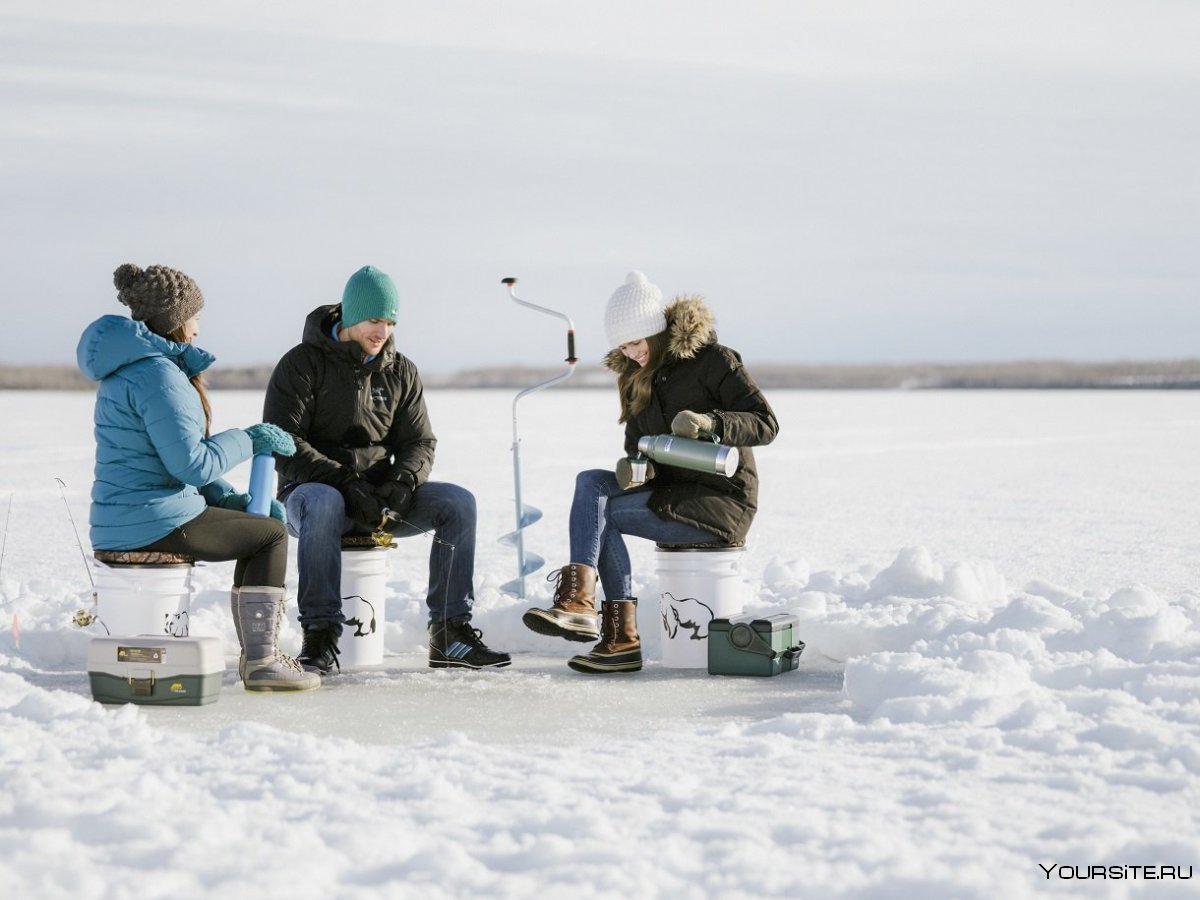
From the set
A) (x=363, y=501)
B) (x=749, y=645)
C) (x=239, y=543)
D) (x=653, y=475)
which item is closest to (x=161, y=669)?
(x=239, y=543)

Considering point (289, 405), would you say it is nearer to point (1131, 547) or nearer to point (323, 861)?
point (323, 861)

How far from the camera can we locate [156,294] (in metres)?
4.59

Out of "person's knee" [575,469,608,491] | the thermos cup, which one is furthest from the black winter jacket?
"person's knee" [575,469,608,491]

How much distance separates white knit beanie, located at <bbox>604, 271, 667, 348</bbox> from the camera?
Result: 5.40 metres

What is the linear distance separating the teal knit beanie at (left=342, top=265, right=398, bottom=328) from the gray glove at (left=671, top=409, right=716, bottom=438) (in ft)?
3.74

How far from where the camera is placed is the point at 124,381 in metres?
4.51

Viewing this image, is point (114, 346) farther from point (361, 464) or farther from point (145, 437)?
point (361, 464)

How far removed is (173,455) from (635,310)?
6.08 ft

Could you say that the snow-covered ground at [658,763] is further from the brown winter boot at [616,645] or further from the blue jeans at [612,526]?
the blue jeans at [612,526]

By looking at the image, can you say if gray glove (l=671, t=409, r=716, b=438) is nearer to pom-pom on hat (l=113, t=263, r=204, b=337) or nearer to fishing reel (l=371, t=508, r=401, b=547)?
fishing reel (l=371, t=508, r=401, b=547)

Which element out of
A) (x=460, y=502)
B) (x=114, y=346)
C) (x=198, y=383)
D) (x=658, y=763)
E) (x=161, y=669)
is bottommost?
(x=658, y=763)

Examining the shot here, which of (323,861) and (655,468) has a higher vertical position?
(655,468)

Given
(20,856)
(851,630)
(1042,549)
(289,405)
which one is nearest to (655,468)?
(851,630)

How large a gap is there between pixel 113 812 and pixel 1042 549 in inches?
307
